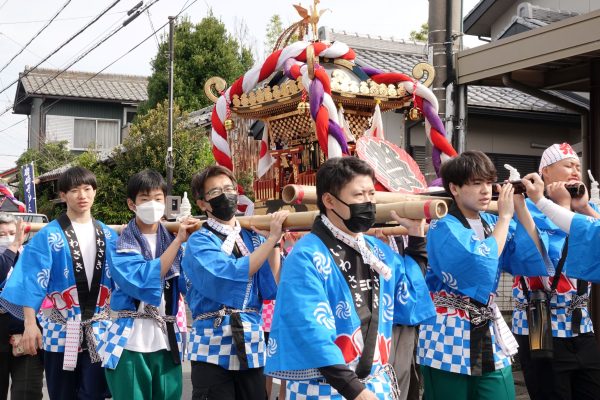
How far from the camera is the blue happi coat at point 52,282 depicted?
15.3 feet

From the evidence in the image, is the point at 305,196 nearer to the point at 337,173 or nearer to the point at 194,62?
the point at 337,173

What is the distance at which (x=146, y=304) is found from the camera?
173 inches

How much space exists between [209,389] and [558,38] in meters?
3.86

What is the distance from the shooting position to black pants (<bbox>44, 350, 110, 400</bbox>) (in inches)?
185

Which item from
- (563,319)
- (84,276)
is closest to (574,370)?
(563,319)

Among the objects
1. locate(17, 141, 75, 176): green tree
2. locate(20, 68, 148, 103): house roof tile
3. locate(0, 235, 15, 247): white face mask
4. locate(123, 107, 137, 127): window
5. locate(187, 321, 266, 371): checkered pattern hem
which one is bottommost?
locate(187, 321, 266, 371): checkered pattern hem

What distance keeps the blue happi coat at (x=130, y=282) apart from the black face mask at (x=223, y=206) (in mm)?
541

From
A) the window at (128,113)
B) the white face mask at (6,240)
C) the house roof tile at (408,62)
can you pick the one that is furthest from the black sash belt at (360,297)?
the window at (128,113)

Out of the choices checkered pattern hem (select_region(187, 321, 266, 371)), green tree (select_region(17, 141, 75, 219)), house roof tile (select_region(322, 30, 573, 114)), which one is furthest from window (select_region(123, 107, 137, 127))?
checkered pattern hem (select_region(187, 321, 266, 371))

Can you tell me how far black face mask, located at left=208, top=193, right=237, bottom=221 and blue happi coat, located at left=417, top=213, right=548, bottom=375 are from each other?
1.09 m

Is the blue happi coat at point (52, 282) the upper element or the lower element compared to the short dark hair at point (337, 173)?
lower

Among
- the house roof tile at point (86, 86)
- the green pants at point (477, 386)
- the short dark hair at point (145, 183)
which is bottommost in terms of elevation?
the green pants at point (477, 386)

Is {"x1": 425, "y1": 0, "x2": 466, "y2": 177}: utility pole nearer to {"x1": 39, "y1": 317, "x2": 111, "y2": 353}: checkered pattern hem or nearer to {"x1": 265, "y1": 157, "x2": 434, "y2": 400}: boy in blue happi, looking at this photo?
{"x1": 39, "y1": 317, "x2": 111, "y2": 353}: checkered pattern hem

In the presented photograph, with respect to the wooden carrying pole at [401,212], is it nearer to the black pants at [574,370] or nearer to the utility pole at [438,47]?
the black pants at [574,370]
